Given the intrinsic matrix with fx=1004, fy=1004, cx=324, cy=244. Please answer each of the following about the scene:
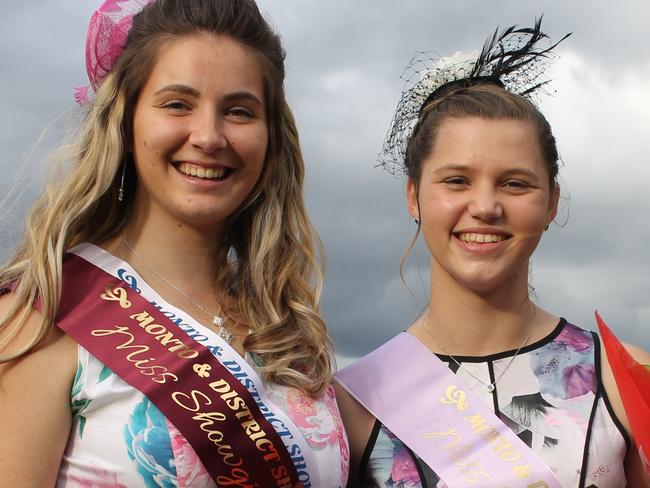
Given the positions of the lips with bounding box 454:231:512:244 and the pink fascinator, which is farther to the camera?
the lips with bounding box 454:231:512:244

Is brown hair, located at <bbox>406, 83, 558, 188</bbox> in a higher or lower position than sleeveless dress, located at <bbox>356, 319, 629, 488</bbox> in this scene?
higher

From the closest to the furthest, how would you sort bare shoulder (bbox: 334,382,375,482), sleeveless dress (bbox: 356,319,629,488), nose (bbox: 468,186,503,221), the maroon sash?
the maroon sash
sleeveless dress (bbox: 356,319,629,488)
nose (bbox: 468,186,503,221)
bare shoulder (bbox: 334,382,375,482)

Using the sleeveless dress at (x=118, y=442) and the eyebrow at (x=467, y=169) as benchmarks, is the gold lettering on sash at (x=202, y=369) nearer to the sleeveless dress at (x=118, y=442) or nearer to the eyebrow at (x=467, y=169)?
the sleeveless dress at (x=118, y=442)

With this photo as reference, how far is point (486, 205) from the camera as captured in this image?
384 centimetres

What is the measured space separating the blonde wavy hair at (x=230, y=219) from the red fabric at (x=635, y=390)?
1044 mm

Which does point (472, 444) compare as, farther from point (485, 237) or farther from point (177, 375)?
point (177, 375)

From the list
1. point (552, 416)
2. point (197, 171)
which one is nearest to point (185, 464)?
point (197, 171)

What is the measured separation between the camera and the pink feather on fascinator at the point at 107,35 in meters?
3.65

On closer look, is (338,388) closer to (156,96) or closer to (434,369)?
(434,369)

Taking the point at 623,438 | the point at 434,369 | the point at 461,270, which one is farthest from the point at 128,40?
the point at 623,438

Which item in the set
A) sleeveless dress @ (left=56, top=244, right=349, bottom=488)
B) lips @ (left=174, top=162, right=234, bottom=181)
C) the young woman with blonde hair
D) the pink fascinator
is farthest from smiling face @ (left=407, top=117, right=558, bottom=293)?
the pink fascinator

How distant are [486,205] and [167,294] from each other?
4.10 ft

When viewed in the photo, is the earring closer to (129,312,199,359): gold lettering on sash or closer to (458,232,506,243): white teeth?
(129,312,199,359): gold lettering on sash

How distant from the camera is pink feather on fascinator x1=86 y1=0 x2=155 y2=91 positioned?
12.0 feet
